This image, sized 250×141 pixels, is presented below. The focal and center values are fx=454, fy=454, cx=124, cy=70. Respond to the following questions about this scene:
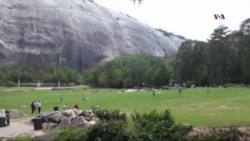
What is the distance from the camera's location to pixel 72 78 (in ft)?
592

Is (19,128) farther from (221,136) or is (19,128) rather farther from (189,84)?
(189,84)

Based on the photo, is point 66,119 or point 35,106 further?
point 35,106

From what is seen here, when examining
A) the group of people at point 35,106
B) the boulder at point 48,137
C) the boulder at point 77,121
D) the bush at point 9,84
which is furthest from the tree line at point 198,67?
the boulder at point 48,137

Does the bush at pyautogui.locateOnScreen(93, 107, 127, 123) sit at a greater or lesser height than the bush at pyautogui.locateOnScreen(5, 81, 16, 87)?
lesser

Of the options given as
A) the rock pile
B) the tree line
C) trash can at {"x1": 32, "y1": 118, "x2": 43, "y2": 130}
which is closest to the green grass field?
the rock pile

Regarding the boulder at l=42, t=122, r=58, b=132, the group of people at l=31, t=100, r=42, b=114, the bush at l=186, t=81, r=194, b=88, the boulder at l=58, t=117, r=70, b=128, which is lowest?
the boulder at l=42, t=122, r=58, b=132

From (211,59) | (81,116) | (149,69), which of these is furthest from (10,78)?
(81,116)

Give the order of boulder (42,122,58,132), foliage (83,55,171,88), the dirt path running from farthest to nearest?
foliage (83,55,171,88), the dirt path, boulder (42,122,58,132)

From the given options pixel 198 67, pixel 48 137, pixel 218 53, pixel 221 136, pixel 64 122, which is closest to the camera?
pixel 221 136

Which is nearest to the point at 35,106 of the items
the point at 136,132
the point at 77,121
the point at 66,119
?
the point at 66,119

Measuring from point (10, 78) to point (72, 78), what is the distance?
949 inches

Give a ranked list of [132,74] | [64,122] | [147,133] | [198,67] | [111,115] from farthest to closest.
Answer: [132,74], [198,67], [64,122], [111,115], [147,133]

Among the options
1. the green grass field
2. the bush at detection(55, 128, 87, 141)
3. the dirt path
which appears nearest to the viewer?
the bush at detection(55, 128, 87, 141)

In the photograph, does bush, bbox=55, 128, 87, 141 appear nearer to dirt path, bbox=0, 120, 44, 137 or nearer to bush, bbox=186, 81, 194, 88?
dirt path, bbox=0, 120, 44, 137
